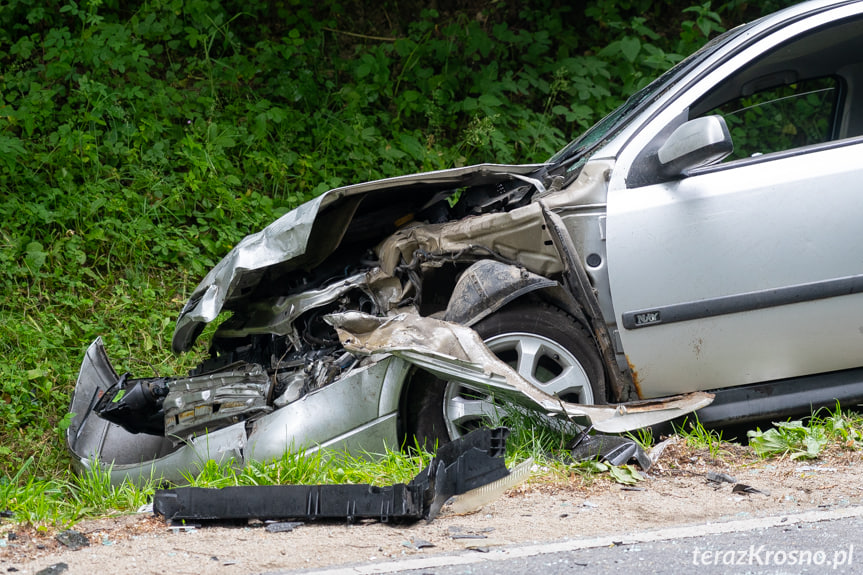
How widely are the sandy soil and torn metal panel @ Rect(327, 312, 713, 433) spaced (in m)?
0.23

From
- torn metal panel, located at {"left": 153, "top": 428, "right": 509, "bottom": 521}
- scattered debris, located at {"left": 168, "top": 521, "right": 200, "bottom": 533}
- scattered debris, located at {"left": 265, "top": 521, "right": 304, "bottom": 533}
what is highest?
torn metal panel, located at {"left": 153, "top": 428, "right": 509, "bottom": 521}

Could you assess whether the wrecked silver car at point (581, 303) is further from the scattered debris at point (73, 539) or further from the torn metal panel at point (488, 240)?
the scattered debris at point (73, 539)

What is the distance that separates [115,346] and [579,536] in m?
3.86

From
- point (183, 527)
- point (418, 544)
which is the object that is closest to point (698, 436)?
point (418, 544)

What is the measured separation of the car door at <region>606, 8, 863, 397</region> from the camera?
345 centimetres

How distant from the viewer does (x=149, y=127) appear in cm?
705

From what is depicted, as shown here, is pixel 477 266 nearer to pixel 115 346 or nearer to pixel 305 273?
pixel 305 273

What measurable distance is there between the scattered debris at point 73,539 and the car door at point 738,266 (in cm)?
208

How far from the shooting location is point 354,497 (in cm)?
284

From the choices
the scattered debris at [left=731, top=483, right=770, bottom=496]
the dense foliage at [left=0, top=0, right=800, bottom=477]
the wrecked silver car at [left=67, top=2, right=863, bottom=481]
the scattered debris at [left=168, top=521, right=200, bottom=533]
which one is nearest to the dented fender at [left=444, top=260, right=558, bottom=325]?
the wrecked silver car at [left=67, top=2, right=863, bottom=481]

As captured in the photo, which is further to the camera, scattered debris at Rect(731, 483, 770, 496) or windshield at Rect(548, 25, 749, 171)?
windshield at Rect(548, 25, 749, 171)

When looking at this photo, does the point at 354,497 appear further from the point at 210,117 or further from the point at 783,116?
the point at 210,117

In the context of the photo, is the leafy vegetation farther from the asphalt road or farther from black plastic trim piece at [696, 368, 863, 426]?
the asphalt road

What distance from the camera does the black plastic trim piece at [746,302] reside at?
3473 mm
